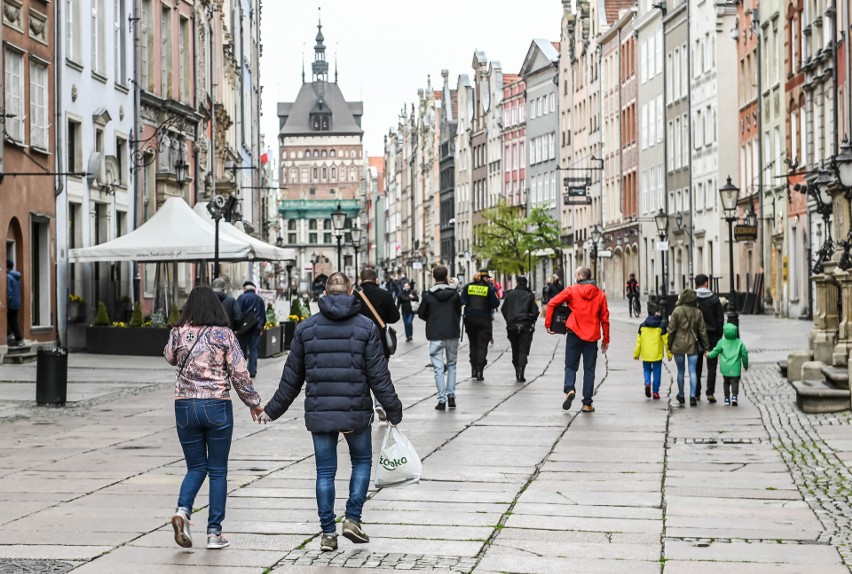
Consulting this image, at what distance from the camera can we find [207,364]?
9.44 metres

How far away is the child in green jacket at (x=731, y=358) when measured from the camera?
65.1ft

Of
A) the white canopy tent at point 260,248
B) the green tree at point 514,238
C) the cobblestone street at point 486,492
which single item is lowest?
the cobblestone street at point 486,492

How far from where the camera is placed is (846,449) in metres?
A: 14.6

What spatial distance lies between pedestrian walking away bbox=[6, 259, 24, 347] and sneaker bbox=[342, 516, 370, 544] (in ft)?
68.3

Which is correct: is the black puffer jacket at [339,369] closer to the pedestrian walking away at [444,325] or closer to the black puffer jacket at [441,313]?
the pedestrian walking away at [444,325]

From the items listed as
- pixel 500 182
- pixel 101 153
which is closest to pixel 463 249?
pixel 500 182

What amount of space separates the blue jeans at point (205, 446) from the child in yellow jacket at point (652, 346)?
12.0m

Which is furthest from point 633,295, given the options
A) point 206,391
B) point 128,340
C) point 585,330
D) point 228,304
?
point 206,391

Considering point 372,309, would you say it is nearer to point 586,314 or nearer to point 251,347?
point 586,314

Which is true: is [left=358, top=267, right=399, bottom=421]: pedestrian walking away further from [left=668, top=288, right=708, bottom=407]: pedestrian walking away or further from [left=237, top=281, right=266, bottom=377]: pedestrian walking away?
[left=237, top=281, right=266, bottom=377]: pedestrian walking away

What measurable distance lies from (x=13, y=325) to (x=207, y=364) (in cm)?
2095

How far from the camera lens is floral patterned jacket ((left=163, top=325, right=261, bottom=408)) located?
941 cm

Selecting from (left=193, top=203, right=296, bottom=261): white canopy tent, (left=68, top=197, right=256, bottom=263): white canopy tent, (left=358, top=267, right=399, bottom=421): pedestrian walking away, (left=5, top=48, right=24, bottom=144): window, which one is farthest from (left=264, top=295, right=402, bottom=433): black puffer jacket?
(left=193, top=203, right=296, bottom=261): white canopy tent

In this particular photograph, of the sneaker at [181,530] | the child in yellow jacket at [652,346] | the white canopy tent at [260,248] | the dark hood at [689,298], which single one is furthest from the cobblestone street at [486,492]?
the white canopy tent at [260,248]
